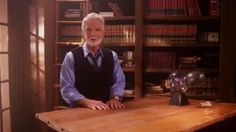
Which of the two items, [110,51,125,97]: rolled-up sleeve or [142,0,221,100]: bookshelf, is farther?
[142,0,221,100]: bookshelf

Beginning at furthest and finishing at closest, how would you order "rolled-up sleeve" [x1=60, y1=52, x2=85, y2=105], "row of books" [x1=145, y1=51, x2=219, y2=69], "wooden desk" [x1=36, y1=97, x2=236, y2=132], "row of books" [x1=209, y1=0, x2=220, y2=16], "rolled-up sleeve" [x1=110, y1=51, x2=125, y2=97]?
"row of books" [x1=145, y1=51, x2=219, y2=69], "row of books" [x1=209, y1=0, x2=220, y2=16], "rolled-up sleeve" [x1=110, y1=51, x2=125, y2=97], "rolled-up sleeve" [x1=60, y1=52, x2=85, y2=105], "wooden desk" [x1=36, y1=97, x2=236, y2=132]

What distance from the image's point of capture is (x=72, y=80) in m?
2.43

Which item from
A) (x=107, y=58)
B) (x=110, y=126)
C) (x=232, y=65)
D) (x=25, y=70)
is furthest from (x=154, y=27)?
(x=110, y=126)

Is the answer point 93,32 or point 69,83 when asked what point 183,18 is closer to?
point 93,32

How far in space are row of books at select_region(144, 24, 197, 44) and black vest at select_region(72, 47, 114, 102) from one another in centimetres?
108

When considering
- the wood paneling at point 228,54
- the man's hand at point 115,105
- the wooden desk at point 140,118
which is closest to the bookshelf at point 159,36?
the wood paneling at point 228,54

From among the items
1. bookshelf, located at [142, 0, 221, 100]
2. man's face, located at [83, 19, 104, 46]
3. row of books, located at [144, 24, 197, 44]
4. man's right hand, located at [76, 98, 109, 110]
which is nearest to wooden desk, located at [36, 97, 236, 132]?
man's right hand, located at [76, 98, 109, 110]

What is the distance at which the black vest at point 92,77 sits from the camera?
2.47 m

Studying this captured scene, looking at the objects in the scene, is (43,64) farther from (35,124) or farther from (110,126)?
(110,126)

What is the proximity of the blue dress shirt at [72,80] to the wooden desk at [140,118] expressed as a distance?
0.21 metres

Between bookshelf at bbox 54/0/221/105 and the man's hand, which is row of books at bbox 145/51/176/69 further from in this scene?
the man's hand

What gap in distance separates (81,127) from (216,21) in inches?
94.0

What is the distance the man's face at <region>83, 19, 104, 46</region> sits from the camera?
8.06 feet

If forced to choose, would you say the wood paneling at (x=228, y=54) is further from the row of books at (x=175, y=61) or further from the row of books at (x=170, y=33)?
the row of books at (x=170, y=33)
